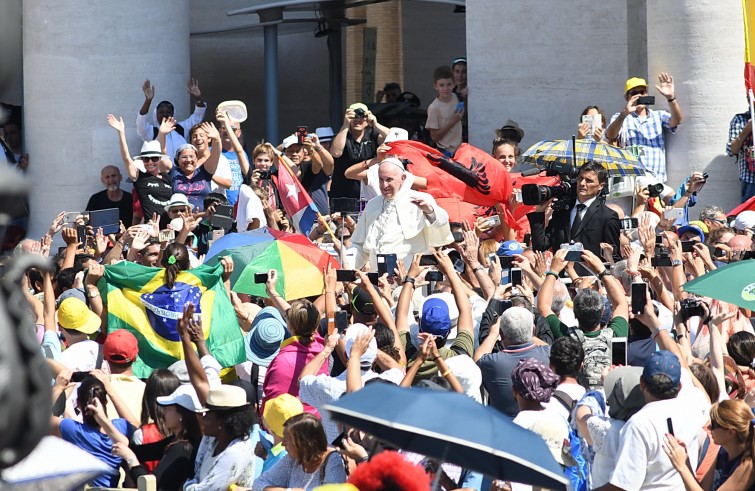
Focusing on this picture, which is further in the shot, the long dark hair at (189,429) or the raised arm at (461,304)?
the raised arm at (461,304)

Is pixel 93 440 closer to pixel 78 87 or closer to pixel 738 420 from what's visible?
pixel 738 420

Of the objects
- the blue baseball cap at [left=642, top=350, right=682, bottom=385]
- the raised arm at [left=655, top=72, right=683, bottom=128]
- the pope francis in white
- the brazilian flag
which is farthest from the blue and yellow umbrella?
the blue baseball cap at [left=642, top=350, right=682, bottom=385]

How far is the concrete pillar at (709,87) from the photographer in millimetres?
13320

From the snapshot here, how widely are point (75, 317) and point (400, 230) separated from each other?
3144 millimetres

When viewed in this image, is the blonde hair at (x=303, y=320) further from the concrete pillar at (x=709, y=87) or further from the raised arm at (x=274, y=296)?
the concrete pillar at (x=709, y=87)

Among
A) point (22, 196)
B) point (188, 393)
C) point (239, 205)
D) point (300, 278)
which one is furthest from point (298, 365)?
point (239, 205)

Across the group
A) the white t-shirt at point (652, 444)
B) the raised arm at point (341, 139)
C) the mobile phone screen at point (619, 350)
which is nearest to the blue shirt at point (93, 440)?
the white t-shirt at point (652, 444)

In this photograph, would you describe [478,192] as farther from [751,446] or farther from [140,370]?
[751,446]

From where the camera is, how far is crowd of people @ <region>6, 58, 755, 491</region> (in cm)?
559

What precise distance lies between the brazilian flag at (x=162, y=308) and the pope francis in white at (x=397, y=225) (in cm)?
172

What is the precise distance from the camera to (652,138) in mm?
13562

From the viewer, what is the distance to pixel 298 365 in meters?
6.96

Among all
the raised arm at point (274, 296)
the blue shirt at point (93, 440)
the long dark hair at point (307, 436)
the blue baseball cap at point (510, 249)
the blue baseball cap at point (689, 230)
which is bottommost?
the blue shirt at point (93, 440)

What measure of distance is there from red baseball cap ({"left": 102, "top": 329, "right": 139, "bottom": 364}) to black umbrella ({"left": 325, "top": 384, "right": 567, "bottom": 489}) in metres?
2.69
